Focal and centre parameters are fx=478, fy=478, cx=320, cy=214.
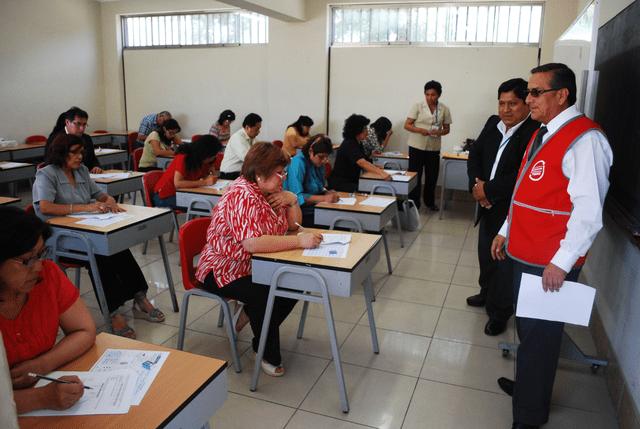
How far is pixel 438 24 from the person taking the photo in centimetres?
695

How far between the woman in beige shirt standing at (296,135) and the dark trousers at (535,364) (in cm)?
520

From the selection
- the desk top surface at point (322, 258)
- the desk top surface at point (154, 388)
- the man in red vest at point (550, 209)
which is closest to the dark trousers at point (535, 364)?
the man in red vest at point (550, 209)

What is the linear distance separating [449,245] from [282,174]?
2835 millimetres

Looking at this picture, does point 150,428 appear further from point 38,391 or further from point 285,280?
point 285,280

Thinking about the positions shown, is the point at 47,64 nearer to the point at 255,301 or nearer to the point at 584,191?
the point at 255,301

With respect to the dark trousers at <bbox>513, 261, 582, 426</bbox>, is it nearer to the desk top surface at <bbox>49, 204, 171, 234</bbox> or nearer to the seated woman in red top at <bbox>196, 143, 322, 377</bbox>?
the seated woman in red top at <bbox>196, 143, 322, 377</bbox>

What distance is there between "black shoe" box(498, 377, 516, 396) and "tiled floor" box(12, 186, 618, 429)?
4 centimetres

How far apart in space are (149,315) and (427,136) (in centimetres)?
421

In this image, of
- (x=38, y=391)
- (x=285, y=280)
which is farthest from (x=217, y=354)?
(x=38, y=391)

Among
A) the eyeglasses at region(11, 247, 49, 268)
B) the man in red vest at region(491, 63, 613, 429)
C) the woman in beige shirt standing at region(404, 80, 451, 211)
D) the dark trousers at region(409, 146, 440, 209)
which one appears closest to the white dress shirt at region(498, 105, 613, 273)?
the man in red vest at region(491, 63, 613, 429)

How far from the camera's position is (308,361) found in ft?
8.59

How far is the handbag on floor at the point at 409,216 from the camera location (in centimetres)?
510

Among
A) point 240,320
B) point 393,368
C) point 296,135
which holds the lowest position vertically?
point 393,368

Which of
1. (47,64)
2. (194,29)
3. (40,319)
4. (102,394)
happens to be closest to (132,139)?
(47,64)
